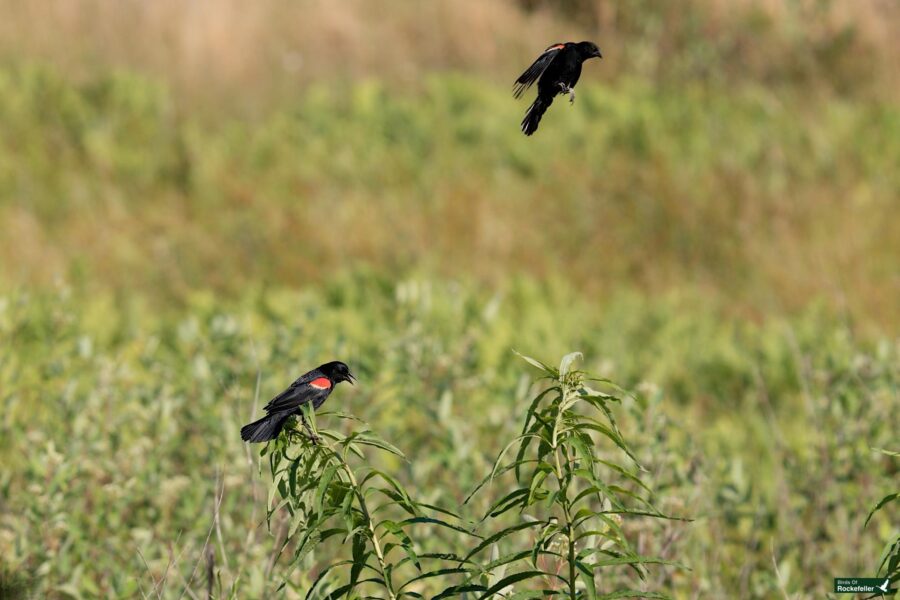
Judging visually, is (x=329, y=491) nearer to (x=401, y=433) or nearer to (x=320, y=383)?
(x=320, y=383)

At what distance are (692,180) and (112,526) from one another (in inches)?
334

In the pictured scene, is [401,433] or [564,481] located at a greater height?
[401,433]

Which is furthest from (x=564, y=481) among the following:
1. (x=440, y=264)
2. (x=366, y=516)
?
(x=440, y=264)

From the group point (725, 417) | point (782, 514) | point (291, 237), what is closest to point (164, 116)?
point (291, 237)

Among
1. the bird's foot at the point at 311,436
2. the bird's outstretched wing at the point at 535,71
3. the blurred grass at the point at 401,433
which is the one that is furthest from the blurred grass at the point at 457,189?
the bird's outstretched wing at the point at 535,71

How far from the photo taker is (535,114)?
5.42ft

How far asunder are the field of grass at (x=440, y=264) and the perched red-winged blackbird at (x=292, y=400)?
127cm

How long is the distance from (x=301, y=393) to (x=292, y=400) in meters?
0.03

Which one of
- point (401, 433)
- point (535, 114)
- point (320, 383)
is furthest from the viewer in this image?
point (401, 433)

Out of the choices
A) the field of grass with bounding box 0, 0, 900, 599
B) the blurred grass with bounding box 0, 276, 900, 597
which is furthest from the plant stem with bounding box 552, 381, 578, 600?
the field of grass with bounding box 0, 0, 900, 599

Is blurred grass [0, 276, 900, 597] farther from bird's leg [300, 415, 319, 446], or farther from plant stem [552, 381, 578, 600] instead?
plant stem [552, 381, 578, 600]

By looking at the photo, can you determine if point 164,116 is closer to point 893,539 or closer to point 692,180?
point 692,180

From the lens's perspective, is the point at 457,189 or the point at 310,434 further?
the point at 457,189

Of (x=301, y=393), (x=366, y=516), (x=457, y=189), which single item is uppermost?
(x=457, y=189)
